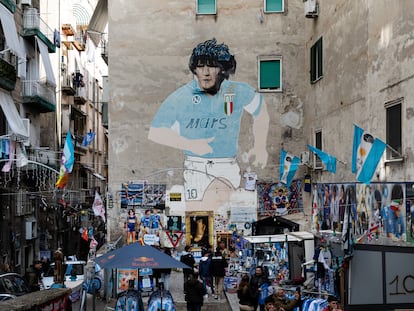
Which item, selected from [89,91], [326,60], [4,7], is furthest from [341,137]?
[89,91]

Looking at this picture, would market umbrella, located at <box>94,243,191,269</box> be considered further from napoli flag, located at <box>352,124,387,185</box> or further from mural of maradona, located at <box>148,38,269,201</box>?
mural of maradona, located at <box>148,38,269,201</box>

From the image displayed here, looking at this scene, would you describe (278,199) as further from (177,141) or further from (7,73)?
(7,73)

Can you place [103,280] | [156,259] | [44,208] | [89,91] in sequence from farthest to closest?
[89,91] → [44,208] → [103,280] → [156,259]

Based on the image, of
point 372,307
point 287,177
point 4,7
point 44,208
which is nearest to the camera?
point 372,307

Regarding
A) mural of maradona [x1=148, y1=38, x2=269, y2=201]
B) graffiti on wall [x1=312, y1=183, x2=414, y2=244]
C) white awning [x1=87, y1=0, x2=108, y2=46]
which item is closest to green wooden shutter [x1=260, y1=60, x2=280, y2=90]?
mural of maradona [x1=148, y1=38, x2=269, y2=201]

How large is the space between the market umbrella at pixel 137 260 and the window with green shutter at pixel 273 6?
46.2ft

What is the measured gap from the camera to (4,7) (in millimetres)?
23297

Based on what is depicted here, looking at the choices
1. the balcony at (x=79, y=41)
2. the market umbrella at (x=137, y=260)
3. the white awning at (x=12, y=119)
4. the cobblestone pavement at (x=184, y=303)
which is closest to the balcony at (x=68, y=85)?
the balcony at (x=79, y=41)

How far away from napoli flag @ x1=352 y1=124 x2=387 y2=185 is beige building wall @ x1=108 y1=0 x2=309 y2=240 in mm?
10758

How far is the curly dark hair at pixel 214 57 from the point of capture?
23.8m

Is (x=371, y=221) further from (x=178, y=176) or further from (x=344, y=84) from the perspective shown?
(x=178, y=176)

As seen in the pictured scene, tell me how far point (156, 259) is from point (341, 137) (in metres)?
8.44

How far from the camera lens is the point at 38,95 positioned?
27281mm

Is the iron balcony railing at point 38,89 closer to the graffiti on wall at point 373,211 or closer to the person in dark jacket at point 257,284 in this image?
the graffiti on wall at point 373,211
